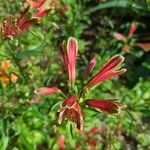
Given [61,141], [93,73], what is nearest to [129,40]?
[93,73]

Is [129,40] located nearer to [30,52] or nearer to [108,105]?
[30,52]

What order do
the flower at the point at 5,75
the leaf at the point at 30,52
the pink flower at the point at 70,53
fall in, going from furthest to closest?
1. the flower at the point at 5,75
2. the leaf at the point at 30,52
3. the pink flower at the point at 70,53

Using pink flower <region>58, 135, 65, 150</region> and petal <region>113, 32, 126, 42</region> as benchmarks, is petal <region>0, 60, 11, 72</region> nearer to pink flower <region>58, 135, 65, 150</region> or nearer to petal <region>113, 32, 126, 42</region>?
pink flower <region>58, 135, 65, 150</region>

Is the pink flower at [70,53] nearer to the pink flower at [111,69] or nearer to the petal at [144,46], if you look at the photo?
the pink flower at [111,69]

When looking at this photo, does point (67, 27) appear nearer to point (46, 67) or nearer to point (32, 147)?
point (46, 67)

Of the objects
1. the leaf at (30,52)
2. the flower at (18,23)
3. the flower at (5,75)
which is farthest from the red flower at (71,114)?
the flower at (5,75)
